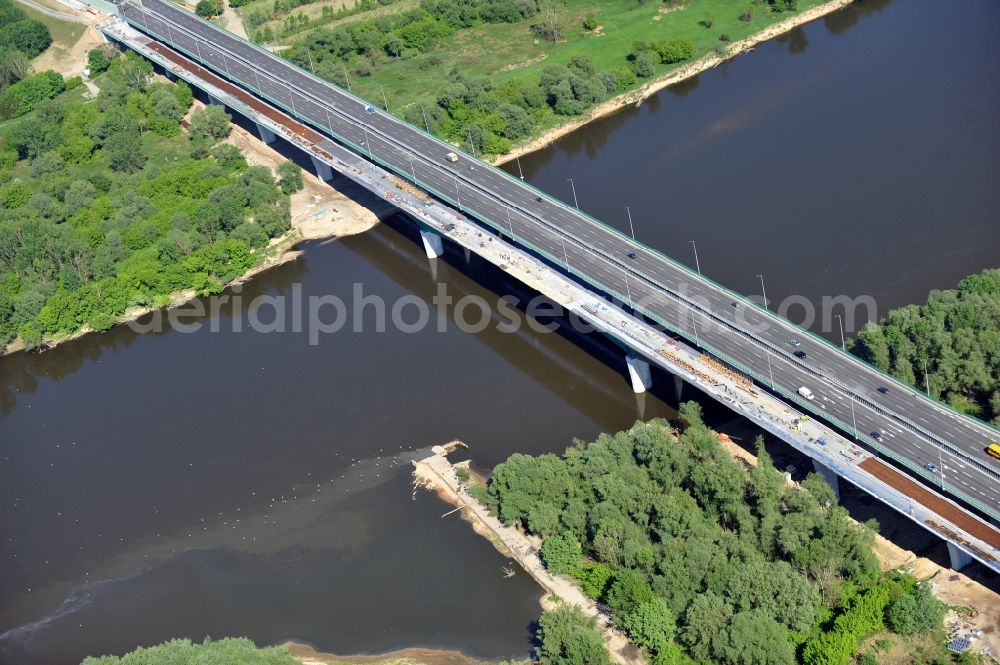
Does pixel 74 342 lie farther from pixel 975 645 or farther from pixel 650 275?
pixel 975 645

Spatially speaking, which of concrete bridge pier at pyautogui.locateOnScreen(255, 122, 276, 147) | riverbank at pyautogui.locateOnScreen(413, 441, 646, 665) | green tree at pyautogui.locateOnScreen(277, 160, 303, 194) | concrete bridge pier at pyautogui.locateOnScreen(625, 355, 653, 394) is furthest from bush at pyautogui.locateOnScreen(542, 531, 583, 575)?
concrete bridge pier at pyautogui.locateOnScreen(255, 122, 276, 147)

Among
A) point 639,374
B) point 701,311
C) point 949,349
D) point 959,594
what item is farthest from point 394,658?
point 949,349

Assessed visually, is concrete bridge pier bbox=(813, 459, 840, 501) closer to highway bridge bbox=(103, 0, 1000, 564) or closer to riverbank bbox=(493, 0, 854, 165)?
highway bridge bbox=(103, 0, 1000, 564)

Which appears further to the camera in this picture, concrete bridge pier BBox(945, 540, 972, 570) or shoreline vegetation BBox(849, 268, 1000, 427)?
shoreline vegetation BBox(849, 268, 1000, 427)

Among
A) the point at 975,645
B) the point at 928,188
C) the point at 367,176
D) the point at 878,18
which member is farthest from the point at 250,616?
the point at 878,18

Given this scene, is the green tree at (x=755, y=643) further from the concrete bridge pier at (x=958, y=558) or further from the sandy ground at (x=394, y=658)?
the sandy ground at (x=394, y=658)

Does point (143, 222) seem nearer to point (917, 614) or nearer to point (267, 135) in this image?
point (267, 135)

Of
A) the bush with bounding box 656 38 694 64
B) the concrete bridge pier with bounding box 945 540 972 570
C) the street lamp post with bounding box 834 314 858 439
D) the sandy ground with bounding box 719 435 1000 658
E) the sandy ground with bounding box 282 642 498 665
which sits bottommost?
the sandy ground with bounding box 282 642 498 665
